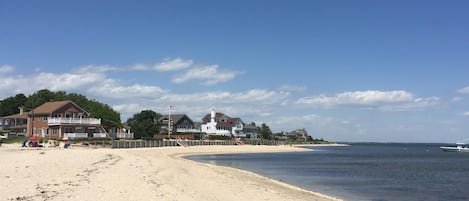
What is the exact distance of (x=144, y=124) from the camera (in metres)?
104

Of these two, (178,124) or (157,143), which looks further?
(178,124)

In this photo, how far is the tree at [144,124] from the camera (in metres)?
103

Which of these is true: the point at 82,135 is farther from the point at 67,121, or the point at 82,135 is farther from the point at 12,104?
the point at 12,104

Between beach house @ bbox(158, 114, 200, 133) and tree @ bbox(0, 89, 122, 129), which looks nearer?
tree @ bbox(0, 89, 122, 129)

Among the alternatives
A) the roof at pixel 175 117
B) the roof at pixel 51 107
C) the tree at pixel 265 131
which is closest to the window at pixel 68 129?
the roof at pixel 51 107

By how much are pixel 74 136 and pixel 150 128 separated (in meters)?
32.4

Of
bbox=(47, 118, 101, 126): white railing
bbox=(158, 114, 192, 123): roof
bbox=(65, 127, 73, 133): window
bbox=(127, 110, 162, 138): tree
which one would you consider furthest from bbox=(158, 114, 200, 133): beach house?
bbox=(65, 127, 73, 133): window

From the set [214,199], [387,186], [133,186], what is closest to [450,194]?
[387,186]

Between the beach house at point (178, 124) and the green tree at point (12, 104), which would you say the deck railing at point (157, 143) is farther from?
the green tree at point (12, 104)

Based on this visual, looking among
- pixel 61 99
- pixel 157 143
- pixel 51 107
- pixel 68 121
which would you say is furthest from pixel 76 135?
pixel 61 99

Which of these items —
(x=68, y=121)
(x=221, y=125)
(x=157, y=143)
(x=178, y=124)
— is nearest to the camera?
(x=68, y=121)

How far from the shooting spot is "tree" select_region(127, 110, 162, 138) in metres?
103

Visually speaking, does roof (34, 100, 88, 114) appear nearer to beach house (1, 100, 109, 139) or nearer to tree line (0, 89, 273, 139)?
beach house (1, 100, 109, 139)

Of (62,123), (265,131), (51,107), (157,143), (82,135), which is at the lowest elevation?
(157,143)
